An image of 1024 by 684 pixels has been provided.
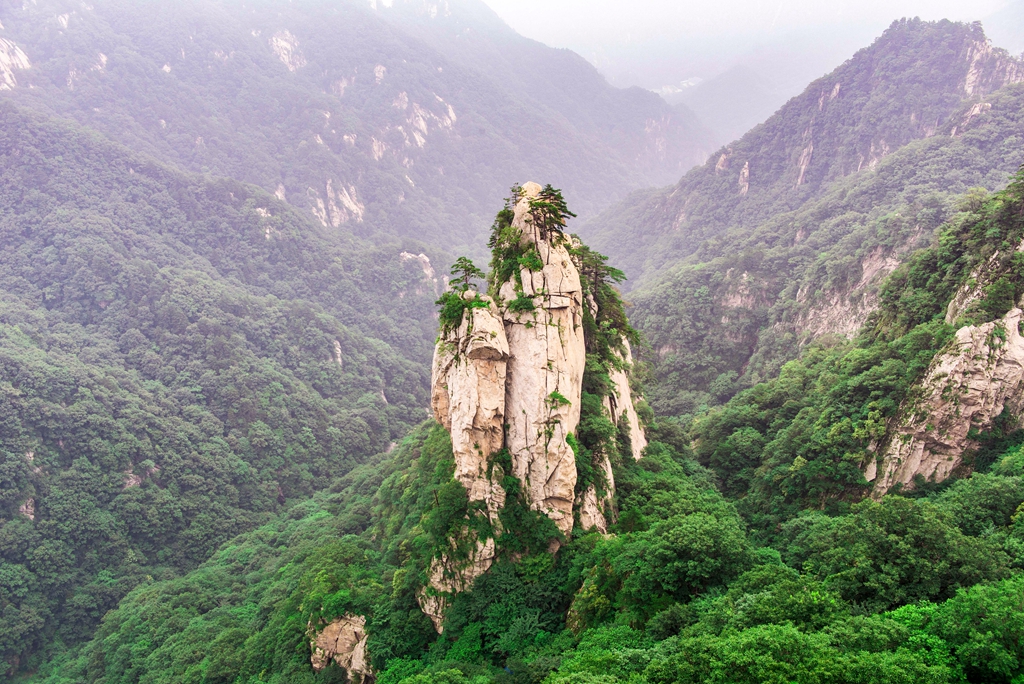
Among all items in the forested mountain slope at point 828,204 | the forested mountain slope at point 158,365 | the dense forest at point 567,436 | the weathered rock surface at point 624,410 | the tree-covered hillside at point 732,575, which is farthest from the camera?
the forested mountain slope at point 828,204

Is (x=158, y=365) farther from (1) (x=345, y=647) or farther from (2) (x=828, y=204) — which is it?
(2) (x=828, y=204)

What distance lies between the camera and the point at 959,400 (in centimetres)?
3334

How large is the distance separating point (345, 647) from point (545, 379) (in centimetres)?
2206

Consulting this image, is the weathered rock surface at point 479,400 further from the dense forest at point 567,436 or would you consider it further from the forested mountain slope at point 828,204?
the forested mountain slope at point 828,204

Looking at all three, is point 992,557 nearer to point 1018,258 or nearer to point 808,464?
point 808,464

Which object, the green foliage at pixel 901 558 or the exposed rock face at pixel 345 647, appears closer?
the green foliage at pixel 901 558

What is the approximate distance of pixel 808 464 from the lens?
3841 cm

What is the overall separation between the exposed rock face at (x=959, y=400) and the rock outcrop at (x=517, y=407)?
18.6 m

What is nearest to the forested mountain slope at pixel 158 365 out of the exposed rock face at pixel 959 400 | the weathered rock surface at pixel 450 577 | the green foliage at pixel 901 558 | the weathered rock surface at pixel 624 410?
the weathered rock surface at pixel 450 577

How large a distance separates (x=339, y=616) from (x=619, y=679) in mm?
23587

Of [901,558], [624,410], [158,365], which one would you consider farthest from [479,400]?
[158,365]

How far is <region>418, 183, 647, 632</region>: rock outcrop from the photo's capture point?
3269 cm

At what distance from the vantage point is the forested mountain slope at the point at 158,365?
78.4m

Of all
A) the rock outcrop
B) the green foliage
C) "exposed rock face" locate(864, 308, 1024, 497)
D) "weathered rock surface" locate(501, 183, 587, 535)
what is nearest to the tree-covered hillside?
the green foliage
